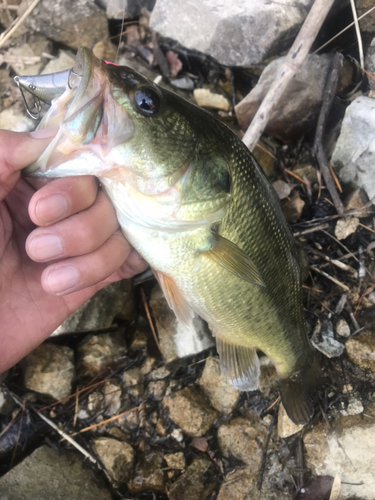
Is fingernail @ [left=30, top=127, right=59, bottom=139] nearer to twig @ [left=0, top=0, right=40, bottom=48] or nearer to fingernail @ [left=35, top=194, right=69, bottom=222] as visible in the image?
fingernail @ [left=35, top=194, right=69, bottom=222]

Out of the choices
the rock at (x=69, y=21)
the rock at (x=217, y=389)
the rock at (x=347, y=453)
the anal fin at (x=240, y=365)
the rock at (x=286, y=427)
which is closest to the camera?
the anal fin at (x=240, y=365)

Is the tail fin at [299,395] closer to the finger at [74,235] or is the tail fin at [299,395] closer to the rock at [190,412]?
the rock at [190,412]

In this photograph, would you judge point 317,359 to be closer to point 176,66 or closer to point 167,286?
point 167,286

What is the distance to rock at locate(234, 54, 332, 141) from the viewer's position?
296 cm

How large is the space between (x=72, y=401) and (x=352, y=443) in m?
2.10

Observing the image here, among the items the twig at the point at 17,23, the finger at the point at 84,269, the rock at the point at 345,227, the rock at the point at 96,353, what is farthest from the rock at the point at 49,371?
the twig at the point at 17,23

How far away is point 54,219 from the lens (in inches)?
56.3

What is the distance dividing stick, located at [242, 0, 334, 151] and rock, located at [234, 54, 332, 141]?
1.23 feet

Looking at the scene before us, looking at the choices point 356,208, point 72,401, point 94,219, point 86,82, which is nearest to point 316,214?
point 356,208

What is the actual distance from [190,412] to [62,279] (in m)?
1.77

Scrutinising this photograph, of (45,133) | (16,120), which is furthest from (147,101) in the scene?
(16,120)

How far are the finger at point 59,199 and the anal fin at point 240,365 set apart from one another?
135cm

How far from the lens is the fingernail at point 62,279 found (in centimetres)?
146

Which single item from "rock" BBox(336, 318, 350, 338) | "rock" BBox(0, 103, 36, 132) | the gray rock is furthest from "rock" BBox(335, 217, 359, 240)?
"rock" BBox(0, 103, 36, 132)
